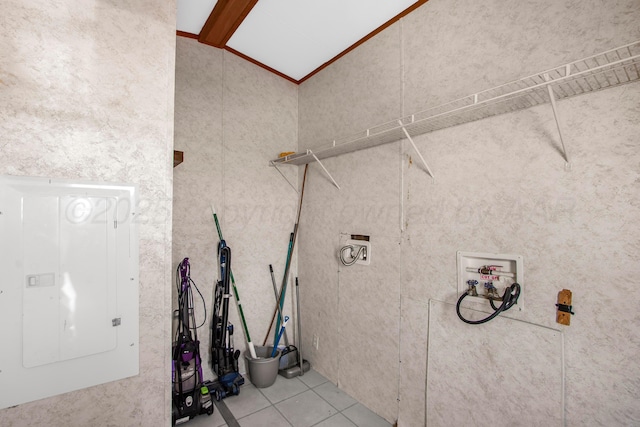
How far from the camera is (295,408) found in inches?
91.0

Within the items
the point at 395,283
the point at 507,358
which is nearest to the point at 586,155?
the point at 507,358

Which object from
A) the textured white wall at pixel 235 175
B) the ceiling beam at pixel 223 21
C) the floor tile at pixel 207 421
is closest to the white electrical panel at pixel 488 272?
the textured white wall at pixel 235 175

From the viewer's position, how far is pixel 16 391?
3.71 ft

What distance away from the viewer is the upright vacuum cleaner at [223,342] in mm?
2455

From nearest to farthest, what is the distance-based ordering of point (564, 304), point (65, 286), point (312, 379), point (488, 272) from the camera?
point (65, 286) → point (564, 304) → point (488, 272) → point (312, 379)

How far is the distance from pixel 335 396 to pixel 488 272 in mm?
1784

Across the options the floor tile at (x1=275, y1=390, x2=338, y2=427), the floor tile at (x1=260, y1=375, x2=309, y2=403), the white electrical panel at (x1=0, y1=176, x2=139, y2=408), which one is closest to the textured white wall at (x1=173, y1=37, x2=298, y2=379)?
the floor tile at (x1=260, y1=375, x2=309, y2=403)

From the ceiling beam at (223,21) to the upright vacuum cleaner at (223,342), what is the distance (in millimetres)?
1954

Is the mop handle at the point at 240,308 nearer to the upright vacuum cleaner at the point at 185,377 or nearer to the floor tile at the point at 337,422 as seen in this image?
the upright vacuum cleaner at the point at 185,377

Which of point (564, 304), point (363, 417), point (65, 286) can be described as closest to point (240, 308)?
point (363, 417)

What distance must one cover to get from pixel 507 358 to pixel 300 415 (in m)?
1.62

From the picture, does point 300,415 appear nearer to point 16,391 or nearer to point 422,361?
point 422,361

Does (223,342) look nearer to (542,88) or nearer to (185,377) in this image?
(185,377)

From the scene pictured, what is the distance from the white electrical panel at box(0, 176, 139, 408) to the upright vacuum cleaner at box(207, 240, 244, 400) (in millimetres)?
1199
